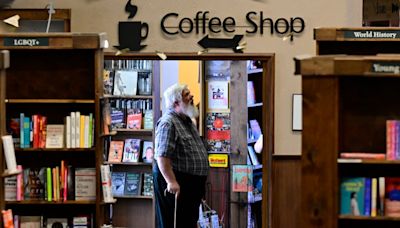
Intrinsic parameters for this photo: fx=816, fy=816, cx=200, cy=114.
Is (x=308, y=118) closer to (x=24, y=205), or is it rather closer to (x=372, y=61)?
(x=372, y=61)

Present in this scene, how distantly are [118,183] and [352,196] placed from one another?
4.82 meters

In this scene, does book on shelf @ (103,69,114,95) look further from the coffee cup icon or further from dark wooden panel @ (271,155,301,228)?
dark wooden panel @ (271,155,301,228)

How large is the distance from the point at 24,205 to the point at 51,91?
2.75ft

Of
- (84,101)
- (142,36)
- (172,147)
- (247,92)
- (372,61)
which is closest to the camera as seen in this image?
(372,61)

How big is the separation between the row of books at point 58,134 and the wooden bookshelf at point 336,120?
1.89m

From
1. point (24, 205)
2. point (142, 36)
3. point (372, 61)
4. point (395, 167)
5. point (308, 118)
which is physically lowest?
point (24, 205)

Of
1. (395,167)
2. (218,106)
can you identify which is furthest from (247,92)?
(395,167)

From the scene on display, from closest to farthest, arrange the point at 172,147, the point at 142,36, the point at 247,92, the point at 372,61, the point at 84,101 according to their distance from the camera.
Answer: the point at 372,61 → the point at 84,101 → the point at 172,147 → the point at 142,36 → the point at 247,92

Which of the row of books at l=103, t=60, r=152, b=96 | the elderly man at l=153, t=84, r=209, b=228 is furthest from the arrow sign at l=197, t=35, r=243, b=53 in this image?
the row of books at l=103, t=60, r=152, b=96

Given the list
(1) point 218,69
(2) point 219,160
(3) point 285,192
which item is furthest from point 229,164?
(3) point 285,192

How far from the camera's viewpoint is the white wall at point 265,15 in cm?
722

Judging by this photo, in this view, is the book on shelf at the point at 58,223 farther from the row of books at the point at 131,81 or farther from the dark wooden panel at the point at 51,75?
the row of books at the point at 131,81

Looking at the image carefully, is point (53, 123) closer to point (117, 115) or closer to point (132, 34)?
point (132, 34)

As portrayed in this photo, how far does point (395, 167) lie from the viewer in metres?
4.45
